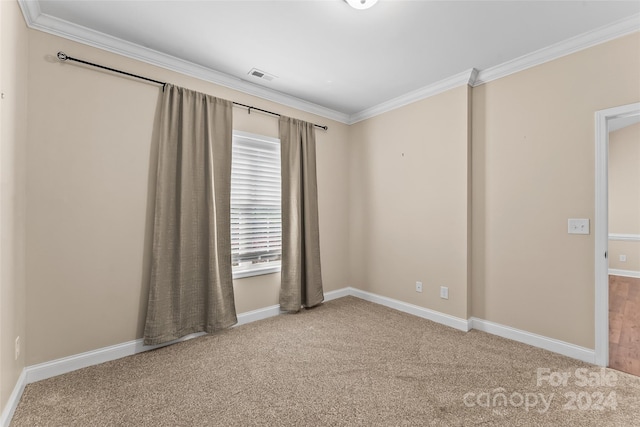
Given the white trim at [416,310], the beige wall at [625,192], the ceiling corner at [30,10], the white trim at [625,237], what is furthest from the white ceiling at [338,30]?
the white trim at [625,237]

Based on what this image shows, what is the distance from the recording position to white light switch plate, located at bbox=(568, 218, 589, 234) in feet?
8.05

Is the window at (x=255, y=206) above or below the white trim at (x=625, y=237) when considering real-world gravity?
above

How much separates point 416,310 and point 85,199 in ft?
11.7

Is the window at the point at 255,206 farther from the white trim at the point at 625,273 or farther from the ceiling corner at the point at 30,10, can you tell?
the white trim at the point at 625,273

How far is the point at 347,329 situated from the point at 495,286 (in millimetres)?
1606

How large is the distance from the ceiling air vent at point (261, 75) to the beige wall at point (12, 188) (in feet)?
5.64

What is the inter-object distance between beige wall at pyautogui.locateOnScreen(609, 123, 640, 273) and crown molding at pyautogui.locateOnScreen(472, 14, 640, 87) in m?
4.00

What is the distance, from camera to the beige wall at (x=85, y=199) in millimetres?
2182

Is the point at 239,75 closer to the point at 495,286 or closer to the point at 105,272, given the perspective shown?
the point at 105,272

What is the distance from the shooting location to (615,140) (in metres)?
5.28

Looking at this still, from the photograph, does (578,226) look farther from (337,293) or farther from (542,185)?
(337,293)

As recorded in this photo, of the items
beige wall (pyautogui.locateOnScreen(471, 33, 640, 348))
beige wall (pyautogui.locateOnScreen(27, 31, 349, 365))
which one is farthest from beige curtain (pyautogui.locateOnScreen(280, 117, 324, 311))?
beige wall (pyautogui.locateOnScreen(471, 33, 640, 348))

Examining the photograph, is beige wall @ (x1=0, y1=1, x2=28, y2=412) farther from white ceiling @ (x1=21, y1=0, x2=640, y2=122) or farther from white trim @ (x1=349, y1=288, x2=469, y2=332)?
white trim @ (x1=349, y1=288, x2=469, y2=332)

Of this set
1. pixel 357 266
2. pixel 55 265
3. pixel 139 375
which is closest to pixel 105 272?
pixel 55 265
